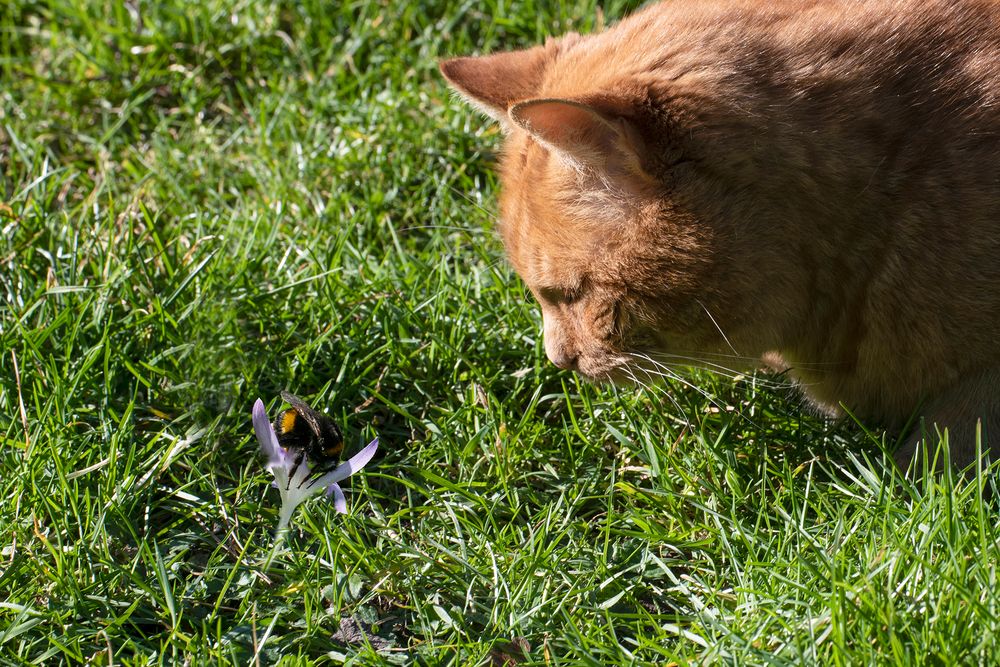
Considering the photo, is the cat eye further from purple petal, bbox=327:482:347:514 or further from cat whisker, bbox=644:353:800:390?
purple petal, bbox=327:482:347:514

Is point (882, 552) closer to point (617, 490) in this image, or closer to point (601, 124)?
point (617, 490)

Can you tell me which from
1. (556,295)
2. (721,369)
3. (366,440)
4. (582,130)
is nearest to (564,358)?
(556,295)

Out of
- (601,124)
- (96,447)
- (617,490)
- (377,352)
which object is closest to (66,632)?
(96,447)

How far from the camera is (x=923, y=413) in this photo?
2.47m

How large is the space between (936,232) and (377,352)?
1416 millimetres

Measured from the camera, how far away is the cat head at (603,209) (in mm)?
2178

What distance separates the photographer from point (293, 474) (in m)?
2.44

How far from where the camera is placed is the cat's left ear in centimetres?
208

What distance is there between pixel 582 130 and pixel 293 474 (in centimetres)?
99

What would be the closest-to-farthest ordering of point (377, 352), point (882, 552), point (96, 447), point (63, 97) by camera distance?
1. point (882, 552)
2. point (96, 447)
3. point (377, 352)
4. point (63, 97)

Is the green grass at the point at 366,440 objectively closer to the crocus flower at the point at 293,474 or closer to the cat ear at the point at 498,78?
the crocus flower at the point at 293,474

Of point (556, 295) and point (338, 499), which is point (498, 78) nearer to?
point (556, 295)

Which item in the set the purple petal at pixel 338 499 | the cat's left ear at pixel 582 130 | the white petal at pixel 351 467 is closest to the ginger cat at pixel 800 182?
the cat's left ear at pixel 582 130

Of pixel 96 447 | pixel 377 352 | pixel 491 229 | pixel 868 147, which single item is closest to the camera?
pixel 868 147
